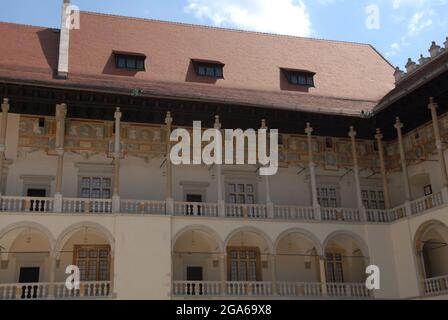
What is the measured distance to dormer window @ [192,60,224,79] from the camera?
2038cm

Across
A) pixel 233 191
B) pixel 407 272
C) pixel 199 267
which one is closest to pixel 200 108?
pixel 233 191

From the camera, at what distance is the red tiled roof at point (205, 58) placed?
18.1 meters

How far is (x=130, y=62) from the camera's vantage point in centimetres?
1970

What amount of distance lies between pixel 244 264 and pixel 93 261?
4800 millimetres

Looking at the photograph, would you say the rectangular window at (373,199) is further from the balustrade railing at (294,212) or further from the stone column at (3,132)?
the stone column at (3,132)

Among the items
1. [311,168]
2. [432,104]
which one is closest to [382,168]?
[311,168]

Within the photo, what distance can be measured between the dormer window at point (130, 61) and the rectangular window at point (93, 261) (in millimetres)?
6073

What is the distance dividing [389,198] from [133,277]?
9.51 metres

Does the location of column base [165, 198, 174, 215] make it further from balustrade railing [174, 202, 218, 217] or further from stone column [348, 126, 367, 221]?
stone column [348, 126, 367, 221]

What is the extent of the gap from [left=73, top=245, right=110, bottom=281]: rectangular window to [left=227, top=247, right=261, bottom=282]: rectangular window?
3.90m

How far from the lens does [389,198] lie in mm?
Result: 20250

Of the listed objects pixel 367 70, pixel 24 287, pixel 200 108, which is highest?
pixel 367 70

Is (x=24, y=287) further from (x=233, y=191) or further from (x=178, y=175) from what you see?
(x=233, y=191)

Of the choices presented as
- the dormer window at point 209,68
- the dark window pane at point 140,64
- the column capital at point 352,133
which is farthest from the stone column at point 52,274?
the column capital at point 352,133
